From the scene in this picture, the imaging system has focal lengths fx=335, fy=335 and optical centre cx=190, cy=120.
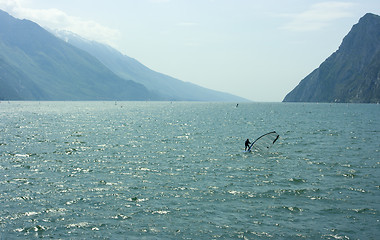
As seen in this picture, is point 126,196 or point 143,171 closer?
point 126,196

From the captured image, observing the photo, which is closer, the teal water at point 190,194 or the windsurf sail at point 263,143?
→ the teal water at point 190,194

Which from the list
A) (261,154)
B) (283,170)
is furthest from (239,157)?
(283,170)

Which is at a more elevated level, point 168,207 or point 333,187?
point 333,187

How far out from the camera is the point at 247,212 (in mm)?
24859

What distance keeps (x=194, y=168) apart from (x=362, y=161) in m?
22.0

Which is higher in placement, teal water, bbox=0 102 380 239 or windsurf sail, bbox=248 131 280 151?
windsurf sail, bbox=248 131 280 151

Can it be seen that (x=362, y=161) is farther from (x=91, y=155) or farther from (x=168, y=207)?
(x=91, y=155)

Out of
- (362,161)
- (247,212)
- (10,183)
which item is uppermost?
(362,161)

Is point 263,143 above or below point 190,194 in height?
above

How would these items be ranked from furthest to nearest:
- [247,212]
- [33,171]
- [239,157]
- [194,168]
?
[239,157] < [194,168] < [33,171] < [247,212]

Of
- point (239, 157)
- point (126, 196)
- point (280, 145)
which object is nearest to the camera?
point (126, 196)

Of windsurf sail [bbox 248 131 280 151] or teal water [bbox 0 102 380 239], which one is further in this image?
windsurf sail [bbox 248 131 280 151]

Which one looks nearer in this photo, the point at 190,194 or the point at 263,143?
the point at 190,194

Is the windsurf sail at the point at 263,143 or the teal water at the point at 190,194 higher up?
the windsurf sail at the point at 263,143
